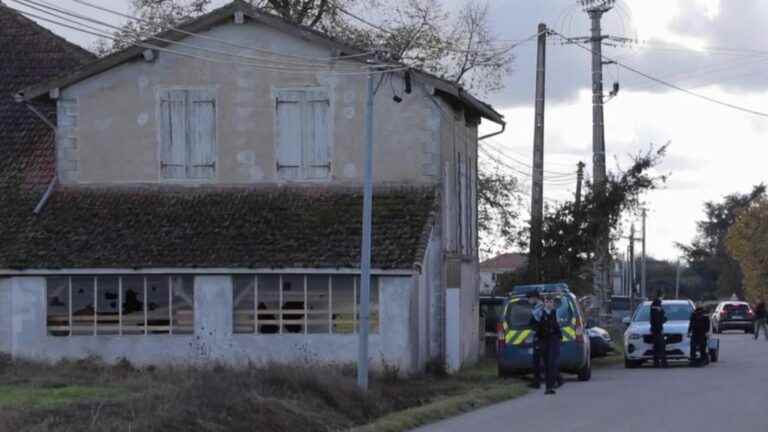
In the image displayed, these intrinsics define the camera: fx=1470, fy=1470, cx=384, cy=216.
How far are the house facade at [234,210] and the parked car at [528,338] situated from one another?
6.75 feet

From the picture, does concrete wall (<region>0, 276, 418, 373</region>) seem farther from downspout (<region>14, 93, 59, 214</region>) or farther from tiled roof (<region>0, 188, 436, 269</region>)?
downspout (<region>14, 93, 59, 214</region>)

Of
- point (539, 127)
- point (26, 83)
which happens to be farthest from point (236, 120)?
point (539, 127)

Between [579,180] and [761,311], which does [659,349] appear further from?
[761,311]

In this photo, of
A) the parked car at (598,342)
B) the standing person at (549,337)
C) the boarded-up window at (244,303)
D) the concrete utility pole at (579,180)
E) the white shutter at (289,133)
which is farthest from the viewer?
the concrete utility pole at (579,180)

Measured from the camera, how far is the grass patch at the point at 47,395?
21.7 meters

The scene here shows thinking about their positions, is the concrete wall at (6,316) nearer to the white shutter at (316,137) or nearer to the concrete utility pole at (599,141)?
the white shutter at (316,137)

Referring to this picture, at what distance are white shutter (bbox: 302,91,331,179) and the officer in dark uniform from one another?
902cm

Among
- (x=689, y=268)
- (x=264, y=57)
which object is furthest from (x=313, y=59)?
(x=689, y=268)

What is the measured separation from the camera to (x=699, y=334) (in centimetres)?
3381

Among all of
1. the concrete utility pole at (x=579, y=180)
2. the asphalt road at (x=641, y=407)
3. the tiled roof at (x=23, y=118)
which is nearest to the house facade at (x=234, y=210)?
the tiled roof at (x=23, y=118)

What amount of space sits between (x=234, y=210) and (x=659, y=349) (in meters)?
10.3

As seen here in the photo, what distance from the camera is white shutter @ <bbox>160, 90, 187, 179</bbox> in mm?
33625

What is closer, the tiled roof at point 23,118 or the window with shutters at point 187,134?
the window with shutters at point 187,134

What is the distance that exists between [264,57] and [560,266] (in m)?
12.4
